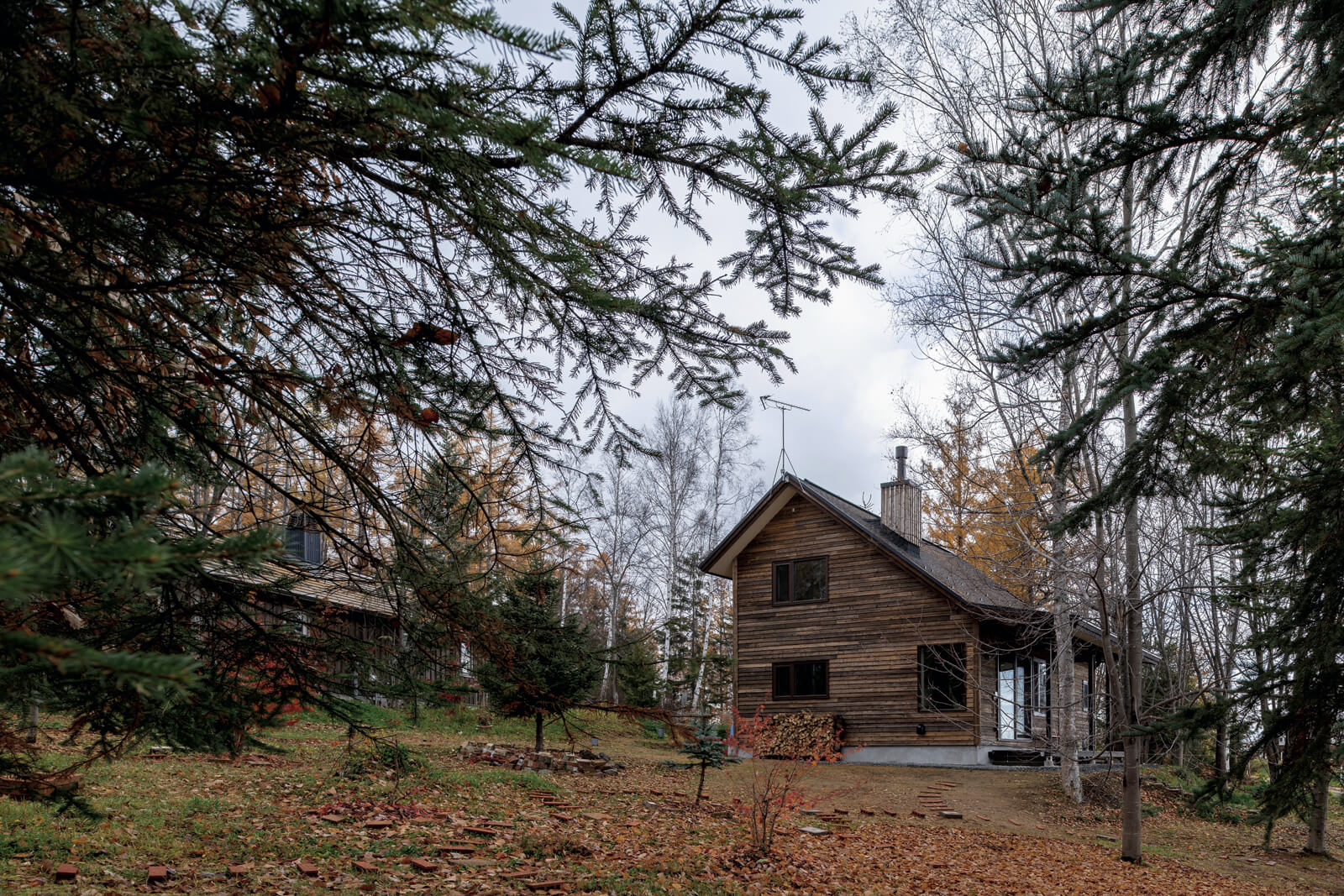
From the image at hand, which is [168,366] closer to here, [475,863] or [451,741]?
[475,863]

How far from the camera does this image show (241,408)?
3881mm

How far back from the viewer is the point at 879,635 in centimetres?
1944

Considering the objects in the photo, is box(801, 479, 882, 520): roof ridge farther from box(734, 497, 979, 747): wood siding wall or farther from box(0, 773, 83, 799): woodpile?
box(0, 773, 83, 799): woodpile

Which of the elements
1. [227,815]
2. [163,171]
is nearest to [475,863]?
[227,815]

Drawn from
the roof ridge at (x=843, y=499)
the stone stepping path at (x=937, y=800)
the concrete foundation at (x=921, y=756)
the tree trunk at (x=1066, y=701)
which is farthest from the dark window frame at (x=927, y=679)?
the roof ridge at (x=843, y=499)

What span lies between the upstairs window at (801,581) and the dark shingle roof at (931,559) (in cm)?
153

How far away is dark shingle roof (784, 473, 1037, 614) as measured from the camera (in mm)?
18047

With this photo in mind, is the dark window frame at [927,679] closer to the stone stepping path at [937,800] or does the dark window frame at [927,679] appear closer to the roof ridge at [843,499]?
the stone stepping path at [937,800]

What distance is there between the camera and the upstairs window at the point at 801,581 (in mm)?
20703

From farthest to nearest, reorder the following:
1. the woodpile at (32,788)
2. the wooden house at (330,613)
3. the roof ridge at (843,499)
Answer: the roof ridge at (843,499), the wooden house at (330,613), the woodpile at (32,788)

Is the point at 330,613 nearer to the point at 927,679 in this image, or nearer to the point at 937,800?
the point at 937,800

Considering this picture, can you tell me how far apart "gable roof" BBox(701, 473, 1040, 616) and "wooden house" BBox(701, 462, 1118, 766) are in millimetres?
49

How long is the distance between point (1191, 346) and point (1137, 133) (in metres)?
1.48

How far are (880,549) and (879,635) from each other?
1.96 metres
